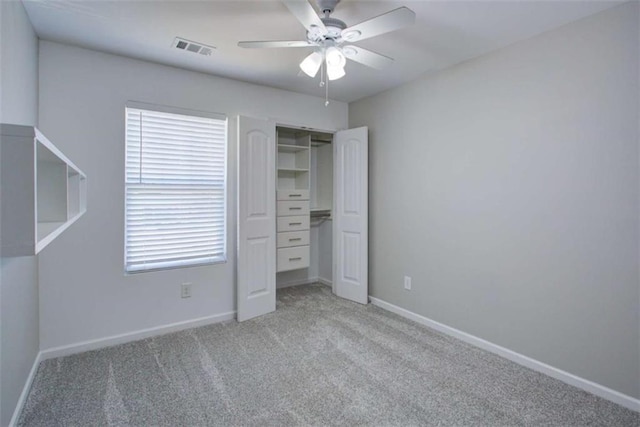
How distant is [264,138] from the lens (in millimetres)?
3562

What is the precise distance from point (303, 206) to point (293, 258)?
2.22 feet

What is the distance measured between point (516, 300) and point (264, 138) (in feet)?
9.02

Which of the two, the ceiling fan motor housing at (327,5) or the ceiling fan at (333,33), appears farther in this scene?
the ceiling fan motor housing at (327,5)

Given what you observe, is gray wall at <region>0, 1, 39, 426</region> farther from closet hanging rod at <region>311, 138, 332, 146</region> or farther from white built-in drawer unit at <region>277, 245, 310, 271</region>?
closet hanging rod at <region>311, 138, 332, 146</region>

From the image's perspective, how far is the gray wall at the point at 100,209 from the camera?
8.65 ft

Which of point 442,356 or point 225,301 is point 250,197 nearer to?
point 225,301

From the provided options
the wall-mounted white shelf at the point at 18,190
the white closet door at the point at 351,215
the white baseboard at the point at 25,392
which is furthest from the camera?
the white closet door at the point at 351,215

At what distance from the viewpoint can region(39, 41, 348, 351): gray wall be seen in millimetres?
2637

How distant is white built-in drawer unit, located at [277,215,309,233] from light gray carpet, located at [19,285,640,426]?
4.52ft

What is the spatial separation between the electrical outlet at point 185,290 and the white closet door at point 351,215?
1806 millimetres

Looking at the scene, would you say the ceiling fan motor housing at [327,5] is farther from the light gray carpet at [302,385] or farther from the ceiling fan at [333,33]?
the light gray carpet at [302,385]

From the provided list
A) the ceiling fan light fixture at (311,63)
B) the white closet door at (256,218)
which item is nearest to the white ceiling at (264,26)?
the ceiling fan light fixture at (311,63)

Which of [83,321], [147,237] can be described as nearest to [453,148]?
[147,237]

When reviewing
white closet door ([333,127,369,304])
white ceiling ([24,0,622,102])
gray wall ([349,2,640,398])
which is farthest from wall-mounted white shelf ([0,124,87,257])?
white closet door ([333,127,369,304])
